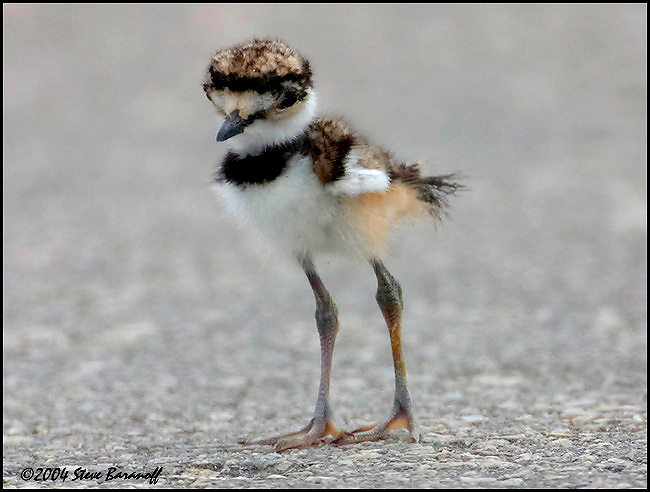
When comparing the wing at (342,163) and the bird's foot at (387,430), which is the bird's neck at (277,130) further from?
the bird's foot at (387,430)

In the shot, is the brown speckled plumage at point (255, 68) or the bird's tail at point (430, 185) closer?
the brown speckled plumage at point (255, 68)

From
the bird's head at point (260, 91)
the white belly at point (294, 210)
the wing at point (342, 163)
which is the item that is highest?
the bird's head at point (260, 91)

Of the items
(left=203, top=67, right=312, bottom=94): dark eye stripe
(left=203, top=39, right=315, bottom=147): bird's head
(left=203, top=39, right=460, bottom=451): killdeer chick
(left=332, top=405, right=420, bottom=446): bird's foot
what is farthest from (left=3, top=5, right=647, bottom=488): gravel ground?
(left=203, top=67, right=312, bottom=94): dark eye stripe

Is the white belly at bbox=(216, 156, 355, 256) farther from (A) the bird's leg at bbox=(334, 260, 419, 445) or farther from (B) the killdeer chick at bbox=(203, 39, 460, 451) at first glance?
(A) the bird's leg at bbox=(334, 260, 419, 445)

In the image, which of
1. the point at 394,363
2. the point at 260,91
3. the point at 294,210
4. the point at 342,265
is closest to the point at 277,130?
the point at 260,91

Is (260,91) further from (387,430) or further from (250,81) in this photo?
(387,430)

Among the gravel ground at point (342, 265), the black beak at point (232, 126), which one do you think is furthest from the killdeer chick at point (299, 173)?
the gravel ground at point (342, 265)
